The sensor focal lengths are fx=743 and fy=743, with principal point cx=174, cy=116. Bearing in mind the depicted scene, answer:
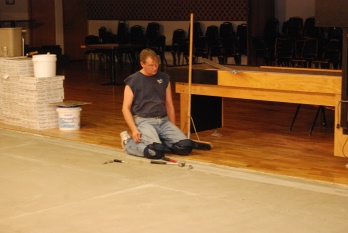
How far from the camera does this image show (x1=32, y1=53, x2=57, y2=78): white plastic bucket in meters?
8.42

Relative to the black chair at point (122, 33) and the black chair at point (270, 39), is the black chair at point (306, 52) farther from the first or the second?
the black chair at point (122, 33)

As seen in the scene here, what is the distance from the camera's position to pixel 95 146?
7.39 m

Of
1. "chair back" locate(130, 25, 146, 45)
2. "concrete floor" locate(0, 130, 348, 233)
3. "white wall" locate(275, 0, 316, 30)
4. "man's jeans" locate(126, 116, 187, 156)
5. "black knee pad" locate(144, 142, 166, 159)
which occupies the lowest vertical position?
"concrete floor" locate(0, 130, 348, 233)

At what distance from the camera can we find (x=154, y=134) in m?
6.79

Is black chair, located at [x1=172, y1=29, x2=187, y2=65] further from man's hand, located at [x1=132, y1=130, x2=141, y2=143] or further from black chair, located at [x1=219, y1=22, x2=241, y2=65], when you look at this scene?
man's hand, located at [x1=132, y1=130, x2=141, y2=143]

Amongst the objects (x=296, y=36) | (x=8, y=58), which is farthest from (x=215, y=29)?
(x=8, y=58)

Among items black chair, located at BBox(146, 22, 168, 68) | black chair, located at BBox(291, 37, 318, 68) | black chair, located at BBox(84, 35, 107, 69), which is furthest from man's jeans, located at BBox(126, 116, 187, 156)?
black chair, located at BBox(84, 35, 107, 69)

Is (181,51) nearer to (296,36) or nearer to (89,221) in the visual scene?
(296,36)

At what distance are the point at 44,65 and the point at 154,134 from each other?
2.25 m

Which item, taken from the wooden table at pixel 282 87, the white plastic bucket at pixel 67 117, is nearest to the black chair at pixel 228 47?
the white plastic bucket at pixel 67 117

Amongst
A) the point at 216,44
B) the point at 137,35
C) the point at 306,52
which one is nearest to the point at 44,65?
the point at 306,52

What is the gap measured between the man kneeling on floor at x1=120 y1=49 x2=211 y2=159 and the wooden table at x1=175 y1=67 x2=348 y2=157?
603mm

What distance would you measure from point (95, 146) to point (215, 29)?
8011mm

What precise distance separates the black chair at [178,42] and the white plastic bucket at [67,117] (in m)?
7.22
